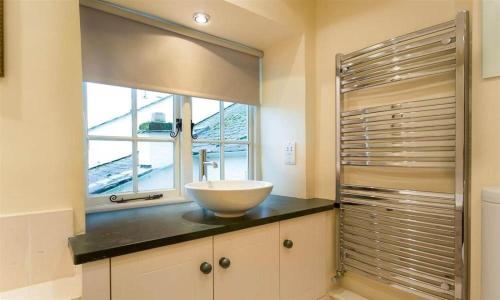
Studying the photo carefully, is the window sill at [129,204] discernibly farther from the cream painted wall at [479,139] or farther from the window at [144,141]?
the cream painted wall at [479,139]

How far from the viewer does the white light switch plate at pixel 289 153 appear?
71.3 inches

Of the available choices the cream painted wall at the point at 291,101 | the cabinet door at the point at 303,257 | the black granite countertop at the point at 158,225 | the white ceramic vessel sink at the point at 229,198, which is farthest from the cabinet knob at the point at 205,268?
the cream painted wall at the point at 291,101

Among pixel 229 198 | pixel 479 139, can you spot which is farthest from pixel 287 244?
pixel 479 139

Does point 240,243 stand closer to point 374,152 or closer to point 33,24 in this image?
point 374,152

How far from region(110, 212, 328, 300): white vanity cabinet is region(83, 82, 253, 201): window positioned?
2.17 ft

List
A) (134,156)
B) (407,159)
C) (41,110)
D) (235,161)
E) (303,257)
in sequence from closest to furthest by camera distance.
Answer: (41,110) → (407,159) → (303,257) → (134,156) → (235,161)

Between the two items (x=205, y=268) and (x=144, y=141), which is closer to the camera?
(x=205, y=268)

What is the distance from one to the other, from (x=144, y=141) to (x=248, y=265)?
914mm

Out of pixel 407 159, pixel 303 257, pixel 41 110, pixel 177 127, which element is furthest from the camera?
pixel 177 127

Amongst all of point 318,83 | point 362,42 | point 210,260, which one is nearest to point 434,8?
point 362,42

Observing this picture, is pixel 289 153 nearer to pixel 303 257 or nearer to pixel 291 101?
pixel 291 101

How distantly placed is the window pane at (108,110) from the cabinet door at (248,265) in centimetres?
87

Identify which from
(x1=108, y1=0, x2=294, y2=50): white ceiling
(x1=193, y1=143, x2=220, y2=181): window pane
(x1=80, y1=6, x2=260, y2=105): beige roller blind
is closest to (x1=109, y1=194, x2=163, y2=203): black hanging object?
(x1=193, y1=143, x2=220, y2=181): window pane

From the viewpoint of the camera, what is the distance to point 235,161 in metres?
2.01
